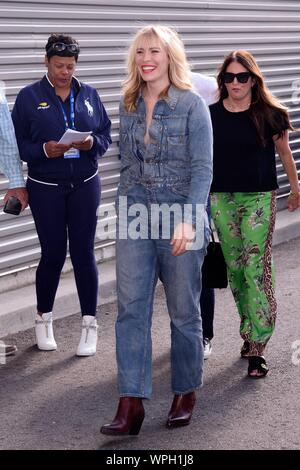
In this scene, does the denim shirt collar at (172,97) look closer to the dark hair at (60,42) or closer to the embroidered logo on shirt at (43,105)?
the dark hair at (60,42)

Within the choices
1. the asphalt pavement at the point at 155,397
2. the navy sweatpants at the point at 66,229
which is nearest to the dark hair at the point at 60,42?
the navy sweatpants at the point at 66,229

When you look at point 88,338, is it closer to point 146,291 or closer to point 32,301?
point 32,301

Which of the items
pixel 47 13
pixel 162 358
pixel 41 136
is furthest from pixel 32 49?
pixel 162 358

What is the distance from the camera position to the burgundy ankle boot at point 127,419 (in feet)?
17.9

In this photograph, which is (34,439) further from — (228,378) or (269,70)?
(269,70)

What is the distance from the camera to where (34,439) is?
18.2 ft

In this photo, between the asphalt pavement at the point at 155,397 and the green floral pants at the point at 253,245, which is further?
the green floral pants at the point at 253,245

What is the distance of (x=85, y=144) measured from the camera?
22.5ft

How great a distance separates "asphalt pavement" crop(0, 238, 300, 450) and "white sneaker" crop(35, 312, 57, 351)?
0.05 m

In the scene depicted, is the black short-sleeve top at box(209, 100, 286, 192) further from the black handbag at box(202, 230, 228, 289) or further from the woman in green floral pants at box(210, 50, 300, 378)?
the black handbag at box(202, 230, 228, 289)

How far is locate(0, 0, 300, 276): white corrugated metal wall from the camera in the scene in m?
8.56

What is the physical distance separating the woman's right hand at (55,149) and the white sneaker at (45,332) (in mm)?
1060

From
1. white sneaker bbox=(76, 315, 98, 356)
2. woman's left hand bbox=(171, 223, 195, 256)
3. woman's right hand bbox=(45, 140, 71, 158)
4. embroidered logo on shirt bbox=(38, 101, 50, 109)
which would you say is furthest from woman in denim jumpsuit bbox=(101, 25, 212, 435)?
white sneaker bbox=(76, 315, 98, 356)

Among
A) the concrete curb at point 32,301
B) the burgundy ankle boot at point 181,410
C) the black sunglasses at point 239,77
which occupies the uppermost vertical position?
the black sunglasses at point 239,77
